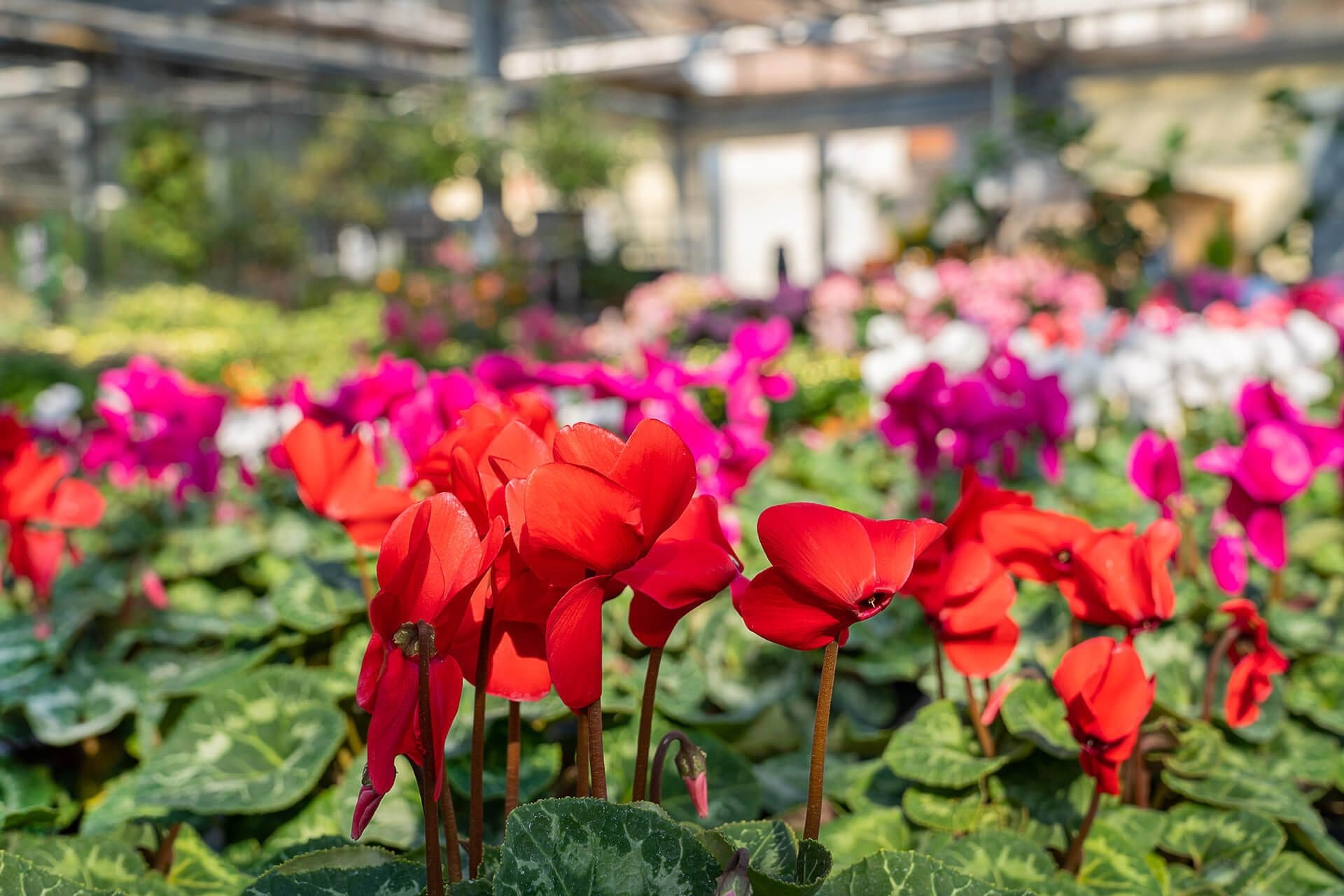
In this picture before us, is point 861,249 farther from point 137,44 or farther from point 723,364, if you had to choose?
point 723,364

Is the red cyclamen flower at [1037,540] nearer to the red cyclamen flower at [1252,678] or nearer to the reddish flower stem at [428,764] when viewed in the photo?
the red cyclamen flower at [1252,678]

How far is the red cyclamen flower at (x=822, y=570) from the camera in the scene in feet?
2.22

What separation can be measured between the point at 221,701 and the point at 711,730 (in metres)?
0.60

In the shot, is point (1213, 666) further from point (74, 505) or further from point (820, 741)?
point (74, 505)

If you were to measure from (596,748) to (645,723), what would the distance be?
6cm

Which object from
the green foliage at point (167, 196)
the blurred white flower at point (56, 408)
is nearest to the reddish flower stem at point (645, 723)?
the blurred white flower at point (56, 408)

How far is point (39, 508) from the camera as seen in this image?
4.46 ft

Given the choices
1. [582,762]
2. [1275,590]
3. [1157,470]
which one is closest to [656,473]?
[582,762]

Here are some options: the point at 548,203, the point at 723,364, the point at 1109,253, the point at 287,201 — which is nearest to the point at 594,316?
the point at 548,203

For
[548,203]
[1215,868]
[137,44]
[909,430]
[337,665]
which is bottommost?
[1215,868]

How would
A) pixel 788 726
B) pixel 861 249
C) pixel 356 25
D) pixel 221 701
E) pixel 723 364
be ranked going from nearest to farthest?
pixel 221 701 < pixel 788 726 < pixel 723 364 < pixel 356 25 < pixel 861 249

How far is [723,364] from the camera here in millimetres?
2201

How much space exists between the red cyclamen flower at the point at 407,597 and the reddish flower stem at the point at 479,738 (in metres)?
0.07

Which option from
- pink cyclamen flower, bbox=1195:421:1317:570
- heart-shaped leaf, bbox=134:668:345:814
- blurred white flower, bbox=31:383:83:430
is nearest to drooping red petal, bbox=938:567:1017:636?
pink cyclamen flower, bbox=1195:421:1317:570
